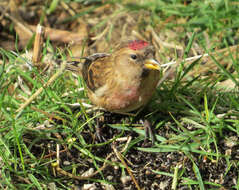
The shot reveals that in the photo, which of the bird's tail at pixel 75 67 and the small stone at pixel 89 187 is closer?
the small stone at pixel 89 187

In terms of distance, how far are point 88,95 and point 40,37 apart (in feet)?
2.64

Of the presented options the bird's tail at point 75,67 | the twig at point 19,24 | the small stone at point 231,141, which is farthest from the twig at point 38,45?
the small stone at point 231,141

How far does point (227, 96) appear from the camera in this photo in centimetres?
346

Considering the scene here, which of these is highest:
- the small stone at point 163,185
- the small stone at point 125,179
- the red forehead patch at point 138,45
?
the red forehead patch at point 138,45

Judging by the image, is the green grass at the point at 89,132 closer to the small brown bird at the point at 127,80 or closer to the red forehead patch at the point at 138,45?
the small brown bird at the point at 127,80

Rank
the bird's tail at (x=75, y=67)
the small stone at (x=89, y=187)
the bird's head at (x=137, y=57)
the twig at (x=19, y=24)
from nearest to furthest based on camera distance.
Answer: the small stone at (x=89, y=187), the bird's head at (x=137, y=57), the bird's tail at (x=75, y=67), the twig at (x=19, y=24)

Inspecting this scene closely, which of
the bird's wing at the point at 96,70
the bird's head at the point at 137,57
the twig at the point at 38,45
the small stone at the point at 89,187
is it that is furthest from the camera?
the twig at the point at 38,45

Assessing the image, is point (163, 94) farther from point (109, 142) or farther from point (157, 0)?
point (157, 0)

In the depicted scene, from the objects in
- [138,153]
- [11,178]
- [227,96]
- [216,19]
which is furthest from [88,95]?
[216,19]

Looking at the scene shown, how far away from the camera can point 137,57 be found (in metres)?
3.00

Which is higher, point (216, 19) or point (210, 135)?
point (216, 19)

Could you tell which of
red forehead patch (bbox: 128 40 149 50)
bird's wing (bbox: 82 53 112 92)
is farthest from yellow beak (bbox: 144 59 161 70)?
bird's wing (bbox: 82 53 112 92)

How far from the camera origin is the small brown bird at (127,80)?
2987 millimetres

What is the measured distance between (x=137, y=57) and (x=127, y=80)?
0.71ft
